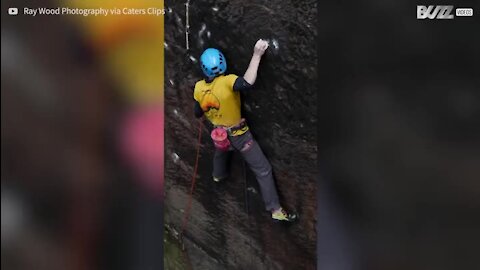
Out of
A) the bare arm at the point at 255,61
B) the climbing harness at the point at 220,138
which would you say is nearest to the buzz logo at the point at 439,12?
the bare arm at the point at 255,61

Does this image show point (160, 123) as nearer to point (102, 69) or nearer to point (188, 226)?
point (102, 69)

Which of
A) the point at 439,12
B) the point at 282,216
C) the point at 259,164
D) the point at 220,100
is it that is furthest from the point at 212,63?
the point at 439,12

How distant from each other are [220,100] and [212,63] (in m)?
0.21

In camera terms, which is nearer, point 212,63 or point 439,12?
point 439,12

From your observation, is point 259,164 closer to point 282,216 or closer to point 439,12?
point 282,216

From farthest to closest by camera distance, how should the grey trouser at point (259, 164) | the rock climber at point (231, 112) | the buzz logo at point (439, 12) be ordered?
the grey trouser at point (259, 164), the rock climber at point (231, 112), the buzz logo at point (439, 12)

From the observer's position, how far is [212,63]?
9.22ft

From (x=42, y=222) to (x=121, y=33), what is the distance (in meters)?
1.29

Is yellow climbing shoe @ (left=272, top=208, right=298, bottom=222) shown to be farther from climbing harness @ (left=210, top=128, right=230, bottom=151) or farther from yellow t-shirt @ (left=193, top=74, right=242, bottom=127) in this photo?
yellow t-shirt @ (left=193, top=74, right=242, bottom=127)

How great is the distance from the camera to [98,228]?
319cm

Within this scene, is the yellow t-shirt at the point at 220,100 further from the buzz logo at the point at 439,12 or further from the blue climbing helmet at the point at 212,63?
the buzz logo at the point at 439,12

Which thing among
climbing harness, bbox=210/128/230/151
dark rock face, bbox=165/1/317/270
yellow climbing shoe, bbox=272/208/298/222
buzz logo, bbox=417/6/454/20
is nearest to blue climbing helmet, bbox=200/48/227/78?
dark rock face, bbox=165/1/317/270

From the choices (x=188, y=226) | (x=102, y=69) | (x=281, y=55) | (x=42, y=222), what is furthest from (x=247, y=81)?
(x=42, y=222)

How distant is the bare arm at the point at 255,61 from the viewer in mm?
2750
